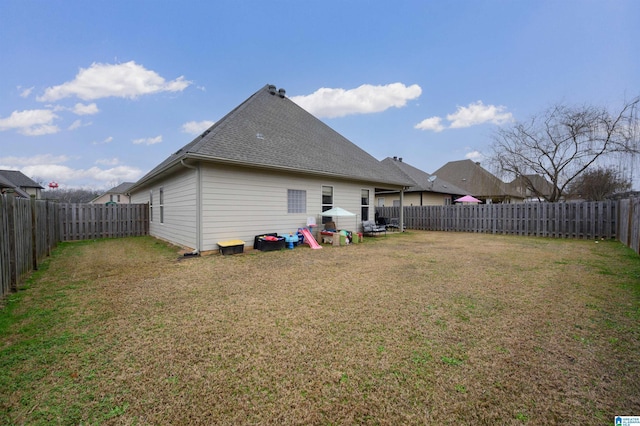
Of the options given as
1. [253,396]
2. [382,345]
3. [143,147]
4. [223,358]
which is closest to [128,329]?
[223,358]

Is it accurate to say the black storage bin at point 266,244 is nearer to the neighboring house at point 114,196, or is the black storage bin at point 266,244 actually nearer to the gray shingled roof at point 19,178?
the gray shingled roof at point 19,178

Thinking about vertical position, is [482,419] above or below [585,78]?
below

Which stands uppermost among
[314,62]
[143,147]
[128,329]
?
[314,62]

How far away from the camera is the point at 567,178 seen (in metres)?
16.7

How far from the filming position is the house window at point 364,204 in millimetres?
13258

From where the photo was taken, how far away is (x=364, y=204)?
44.4 feet

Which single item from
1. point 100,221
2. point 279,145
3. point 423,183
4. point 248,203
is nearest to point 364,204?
point 279,145

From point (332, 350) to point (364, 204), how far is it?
442 inches

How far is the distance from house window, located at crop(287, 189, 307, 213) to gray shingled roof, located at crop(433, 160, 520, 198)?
1937 cm

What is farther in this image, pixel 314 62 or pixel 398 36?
pixel 314 62

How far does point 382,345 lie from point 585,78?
15696 millimetres

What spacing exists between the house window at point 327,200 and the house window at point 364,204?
2.26 meters

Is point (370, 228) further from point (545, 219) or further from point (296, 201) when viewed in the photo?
point (545, 219)

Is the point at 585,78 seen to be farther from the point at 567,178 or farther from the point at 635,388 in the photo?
the point at 635,388
